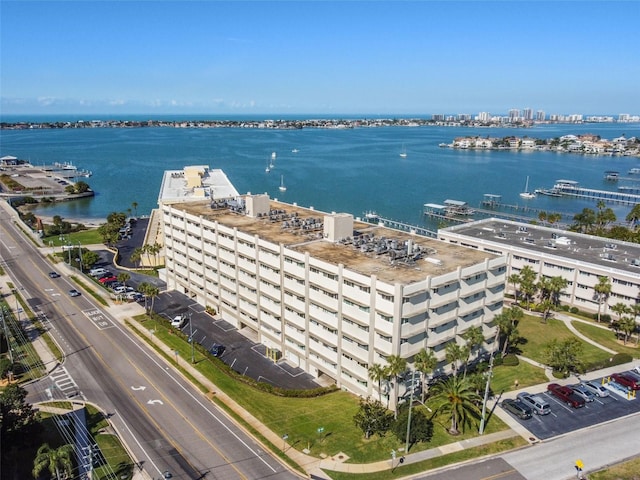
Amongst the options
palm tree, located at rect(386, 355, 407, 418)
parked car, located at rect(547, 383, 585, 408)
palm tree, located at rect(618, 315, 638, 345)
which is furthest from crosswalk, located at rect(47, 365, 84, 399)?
palm tree, located at rect(618, 315, 638, 345)

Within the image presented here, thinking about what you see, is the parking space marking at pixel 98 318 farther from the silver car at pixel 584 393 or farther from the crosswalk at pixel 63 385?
the silver car at pixel 584 393

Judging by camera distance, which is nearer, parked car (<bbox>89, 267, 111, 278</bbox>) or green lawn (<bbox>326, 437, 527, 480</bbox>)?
green lawn (<bbox>326, 437, 527, 480</bbox>)

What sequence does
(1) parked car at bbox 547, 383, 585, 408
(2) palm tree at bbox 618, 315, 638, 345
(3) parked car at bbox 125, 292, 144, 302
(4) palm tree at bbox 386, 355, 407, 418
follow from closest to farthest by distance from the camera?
(4) palm tree at bbox 386, 355, 407, 418 < (1) parked car at bbox 547, 383, 585, 408 < (2) palm tree at bbox 618, 315, 638, 345 < (3) parked car at bbox 125, 292, 144, 302

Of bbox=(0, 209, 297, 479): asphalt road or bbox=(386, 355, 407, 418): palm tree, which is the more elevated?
bbox=(386, 355, 407, 418): palm tree

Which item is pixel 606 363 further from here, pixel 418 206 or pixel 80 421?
pixel 418 206

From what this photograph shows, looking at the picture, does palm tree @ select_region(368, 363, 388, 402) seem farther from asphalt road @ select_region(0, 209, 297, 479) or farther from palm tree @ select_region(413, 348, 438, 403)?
asphalt road @ select_region(0, 209, 297, 479)

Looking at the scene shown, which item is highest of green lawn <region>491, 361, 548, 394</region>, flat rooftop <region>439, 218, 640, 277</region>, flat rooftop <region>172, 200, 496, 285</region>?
flat rooftop <region>172, 200, 496, 285</region>

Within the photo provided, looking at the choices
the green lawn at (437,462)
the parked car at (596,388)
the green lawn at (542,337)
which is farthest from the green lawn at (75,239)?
the parked car at (596,388)
